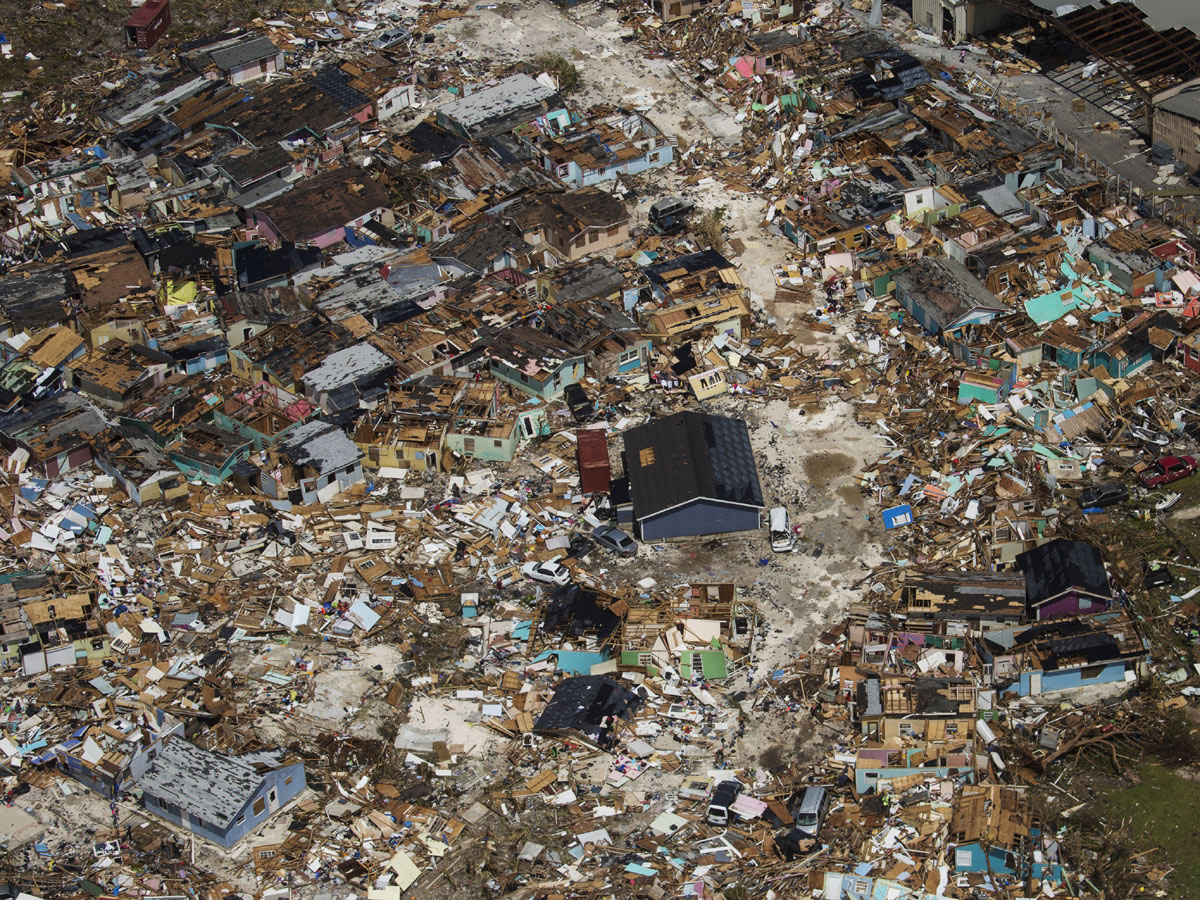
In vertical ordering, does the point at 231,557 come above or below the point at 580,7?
below

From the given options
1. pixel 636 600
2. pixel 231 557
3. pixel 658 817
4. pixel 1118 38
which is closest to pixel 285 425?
pixel 231 557

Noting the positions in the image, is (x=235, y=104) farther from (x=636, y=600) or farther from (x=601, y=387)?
(x=636, y=600)

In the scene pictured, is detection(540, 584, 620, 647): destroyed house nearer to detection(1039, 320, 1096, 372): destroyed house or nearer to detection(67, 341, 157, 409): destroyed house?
detection(67, 341, 157, 409): destroyed house

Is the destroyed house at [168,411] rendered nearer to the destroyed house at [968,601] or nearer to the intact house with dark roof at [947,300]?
the destroyed house at [968,601]

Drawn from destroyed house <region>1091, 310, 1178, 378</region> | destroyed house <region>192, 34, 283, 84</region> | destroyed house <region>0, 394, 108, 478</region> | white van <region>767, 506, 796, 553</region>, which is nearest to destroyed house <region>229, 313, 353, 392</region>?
destroyed house <region>0, 394, 108, 478</region>

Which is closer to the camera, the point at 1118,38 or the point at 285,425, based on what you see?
the point at 285,425
